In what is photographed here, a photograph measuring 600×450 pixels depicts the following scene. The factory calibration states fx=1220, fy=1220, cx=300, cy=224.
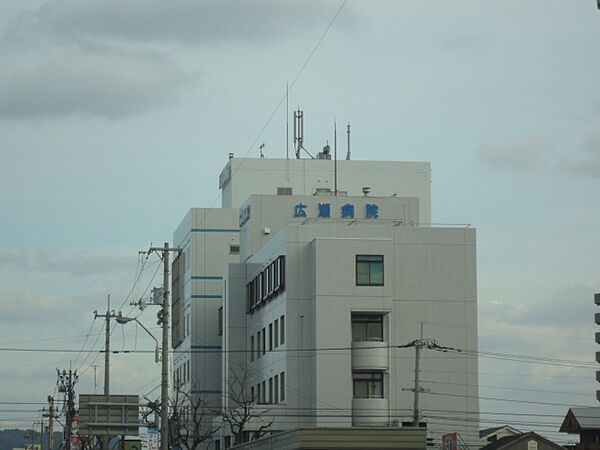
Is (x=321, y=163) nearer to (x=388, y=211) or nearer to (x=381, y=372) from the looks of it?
(x=388, y=211)

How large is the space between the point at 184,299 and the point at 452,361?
3463 cm

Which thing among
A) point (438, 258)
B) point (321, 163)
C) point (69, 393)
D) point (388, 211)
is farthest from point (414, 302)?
point (69, 393)

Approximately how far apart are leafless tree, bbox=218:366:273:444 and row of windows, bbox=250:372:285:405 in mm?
464

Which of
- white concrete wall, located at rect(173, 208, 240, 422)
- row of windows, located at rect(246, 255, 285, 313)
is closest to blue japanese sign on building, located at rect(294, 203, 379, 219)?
row of windows, located at rect(246, 255, 285, 313)

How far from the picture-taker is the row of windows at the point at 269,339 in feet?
230

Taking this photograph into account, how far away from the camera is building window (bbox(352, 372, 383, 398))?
6638 cm

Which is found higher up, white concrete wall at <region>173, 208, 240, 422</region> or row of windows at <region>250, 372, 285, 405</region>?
white concrete wall at <region>173, 208, 240, 422</region>

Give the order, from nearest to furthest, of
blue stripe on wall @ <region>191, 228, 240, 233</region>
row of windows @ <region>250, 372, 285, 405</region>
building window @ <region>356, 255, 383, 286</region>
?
building window @ <region>356, 255, 383, 286</region>
row of windows @ <region>250, 372, 285, 405</region>
blue stripe on wall @ <region>191, 228, 240, 233</region>

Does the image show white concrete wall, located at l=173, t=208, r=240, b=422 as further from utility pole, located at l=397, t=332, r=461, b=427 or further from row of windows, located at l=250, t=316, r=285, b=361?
utility pole, located at l=397, t=332, r=461, b=427

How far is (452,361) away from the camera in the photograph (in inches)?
2677

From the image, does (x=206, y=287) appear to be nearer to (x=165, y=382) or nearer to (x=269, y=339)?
(x=269, y=339)

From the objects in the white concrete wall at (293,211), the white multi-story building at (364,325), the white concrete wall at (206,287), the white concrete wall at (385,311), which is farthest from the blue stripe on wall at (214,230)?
the white concrete wall at (385,311)

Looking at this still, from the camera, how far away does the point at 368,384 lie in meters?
66.7

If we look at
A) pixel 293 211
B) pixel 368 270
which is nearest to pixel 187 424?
pixel 293 211
